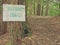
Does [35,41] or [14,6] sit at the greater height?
[14,6]

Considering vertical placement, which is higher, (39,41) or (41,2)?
(41,2)

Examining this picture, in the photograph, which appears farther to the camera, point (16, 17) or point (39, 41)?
point (39, 41)

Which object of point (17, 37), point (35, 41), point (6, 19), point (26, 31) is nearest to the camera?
point (6, 19)

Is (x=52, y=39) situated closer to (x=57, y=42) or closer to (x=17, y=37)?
(x=57, y=42)

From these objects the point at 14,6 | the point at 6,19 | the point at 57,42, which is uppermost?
the point at 14,6

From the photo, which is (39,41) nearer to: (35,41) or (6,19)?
(35,41)

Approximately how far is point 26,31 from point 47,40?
1.14 m

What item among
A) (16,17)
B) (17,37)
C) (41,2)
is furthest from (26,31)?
(41,2)

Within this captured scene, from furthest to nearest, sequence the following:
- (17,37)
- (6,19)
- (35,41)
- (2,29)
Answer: (2,29) → (35,41) → (17,37) → (6,19)

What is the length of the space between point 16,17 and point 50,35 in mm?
3629

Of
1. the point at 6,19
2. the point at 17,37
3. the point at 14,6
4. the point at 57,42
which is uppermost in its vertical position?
the point at 14,6

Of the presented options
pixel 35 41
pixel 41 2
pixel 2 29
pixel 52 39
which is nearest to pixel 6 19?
pixel 35 41

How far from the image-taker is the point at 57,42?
6715mm

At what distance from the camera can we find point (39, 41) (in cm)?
672
